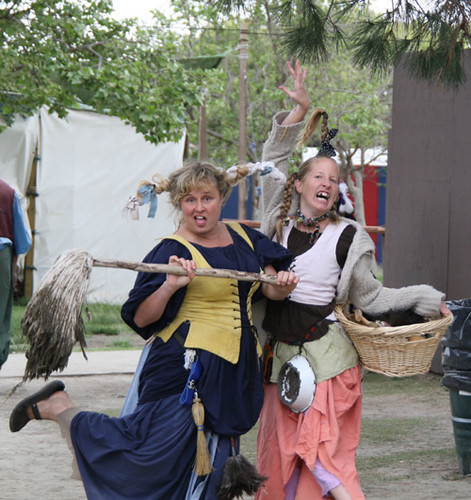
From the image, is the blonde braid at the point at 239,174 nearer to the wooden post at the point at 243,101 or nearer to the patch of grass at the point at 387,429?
the patch of grass at the point at 387,429

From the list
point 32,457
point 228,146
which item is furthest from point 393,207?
point 228,146

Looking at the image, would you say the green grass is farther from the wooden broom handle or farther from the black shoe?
the wooden broom handle

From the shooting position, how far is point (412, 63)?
5.84 m

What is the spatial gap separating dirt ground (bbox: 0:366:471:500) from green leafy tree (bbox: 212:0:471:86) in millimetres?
2378

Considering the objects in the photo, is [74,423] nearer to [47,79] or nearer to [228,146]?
[47,79]

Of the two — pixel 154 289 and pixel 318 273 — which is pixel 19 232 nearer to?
pixel 318 273

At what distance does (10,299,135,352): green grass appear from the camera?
10984mm

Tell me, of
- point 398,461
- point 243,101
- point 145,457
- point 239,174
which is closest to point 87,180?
point 243,101

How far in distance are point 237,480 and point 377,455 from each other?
251 centimetres

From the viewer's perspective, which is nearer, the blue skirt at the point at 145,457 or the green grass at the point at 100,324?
the blue skirt at the point at 145,457

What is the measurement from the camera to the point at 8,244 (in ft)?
24.1

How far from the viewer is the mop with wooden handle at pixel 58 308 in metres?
3.48

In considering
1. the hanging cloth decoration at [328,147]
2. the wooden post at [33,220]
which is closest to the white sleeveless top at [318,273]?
the hanging cloth decoration at [328,147]

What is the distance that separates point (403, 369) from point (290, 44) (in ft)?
7.51
